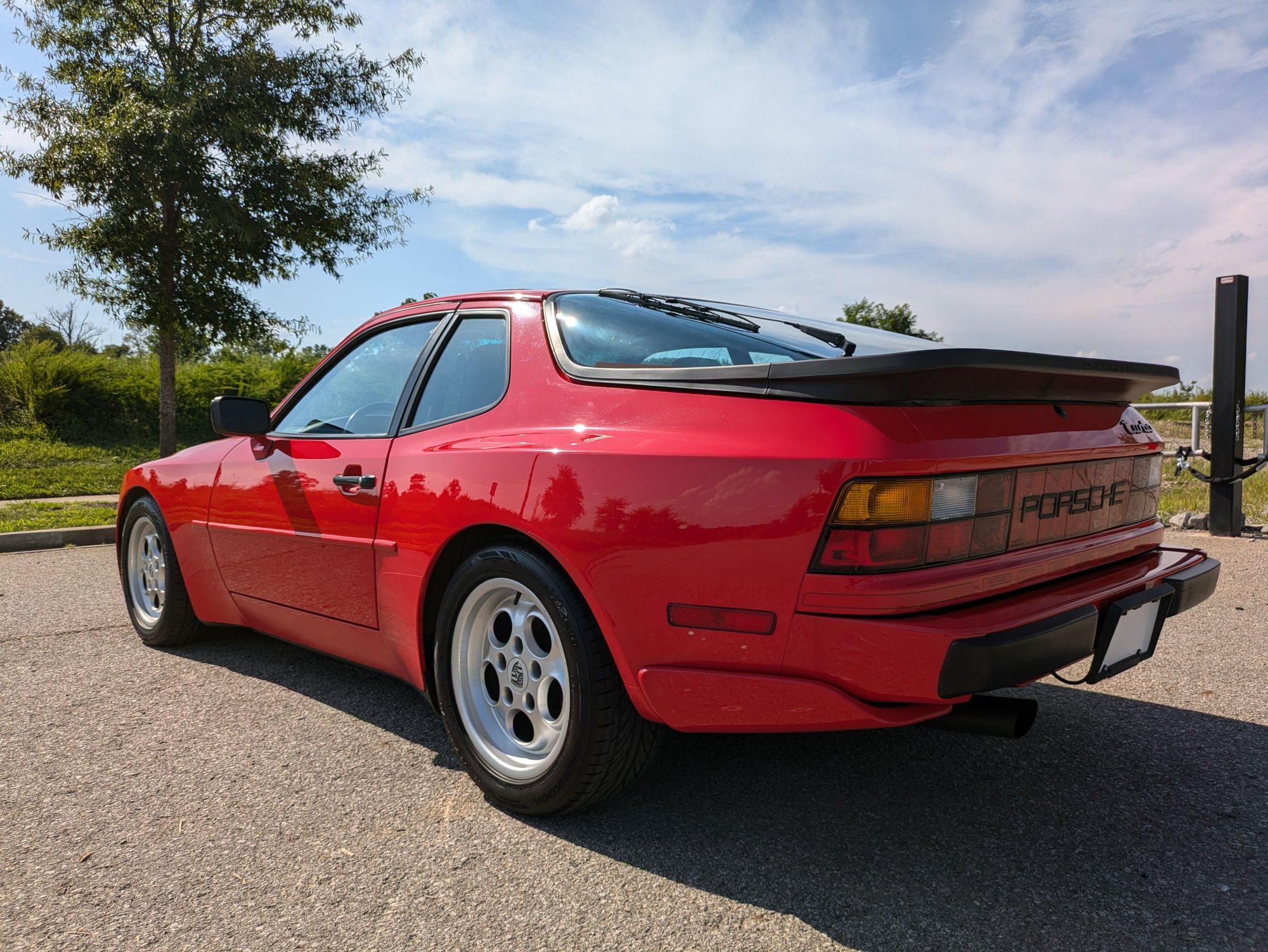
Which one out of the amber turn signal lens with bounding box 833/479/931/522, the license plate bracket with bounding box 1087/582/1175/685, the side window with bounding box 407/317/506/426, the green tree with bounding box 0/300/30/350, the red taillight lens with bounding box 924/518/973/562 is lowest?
the license plate bracket with bounding box 1087/582/1175/685

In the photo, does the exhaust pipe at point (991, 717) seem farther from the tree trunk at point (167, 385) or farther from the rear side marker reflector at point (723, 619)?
the tree trunk at point (167, 385)

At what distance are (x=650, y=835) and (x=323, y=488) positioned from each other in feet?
5.39

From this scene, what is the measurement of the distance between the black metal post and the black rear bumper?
621 centimetres

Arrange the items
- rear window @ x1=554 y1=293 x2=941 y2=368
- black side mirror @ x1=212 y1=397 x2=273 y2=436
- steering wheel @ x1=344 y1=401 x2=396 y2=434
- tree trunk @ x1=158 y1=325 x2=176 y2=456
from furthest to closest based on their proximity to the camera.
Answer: tree trunk @ x1=158 y1=325 x2=176 y2=456 < black side mirror @ x1=212 y1=397 x2=273 y2=436 < steering wheel @ x1=344 y1=401 x2=396 y2=434 < rear window @ x1=554 y1=293 x2=941 y2=368

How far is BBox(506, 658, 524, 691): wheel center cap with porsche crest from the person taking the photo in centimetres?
Result: 256

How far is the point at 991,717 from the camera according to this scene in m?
2.19

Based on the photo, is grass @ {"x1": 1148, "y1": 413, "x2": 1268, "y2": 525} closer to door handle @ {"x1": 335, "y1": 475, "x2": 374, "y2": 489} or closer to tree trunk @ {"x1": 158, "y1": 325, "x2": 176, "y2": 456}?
door handle @ {"x1": 335, "y1": 475, "x2": 374, "y2": 489}

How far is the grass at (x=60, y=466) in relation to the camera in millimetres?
11625

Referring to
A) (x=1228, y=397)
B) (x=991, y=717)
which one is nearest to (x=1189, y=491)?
(x=1228, y=397)

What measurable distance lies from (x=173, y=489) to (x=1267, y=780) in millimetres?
4246

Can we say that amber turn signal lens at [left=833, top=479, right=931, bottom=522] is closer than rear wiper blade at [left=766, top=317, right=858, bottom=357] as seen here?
Yes

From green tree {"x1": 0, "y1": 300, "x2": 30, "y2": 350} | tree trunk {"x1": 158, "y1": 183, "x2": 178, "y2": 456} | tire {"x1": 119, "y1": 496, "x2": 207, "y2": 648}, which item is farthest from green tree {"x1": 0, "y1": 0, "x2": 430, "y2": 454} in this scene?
green tree {"x1": 0, "y1": 300, "x2": 30, "y2": 350}

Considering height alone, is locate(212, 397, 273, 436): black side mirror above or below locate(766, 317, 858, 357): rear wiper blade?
below

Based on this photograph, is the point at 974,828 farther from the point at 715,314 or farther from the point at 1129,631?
the point at 715,314
